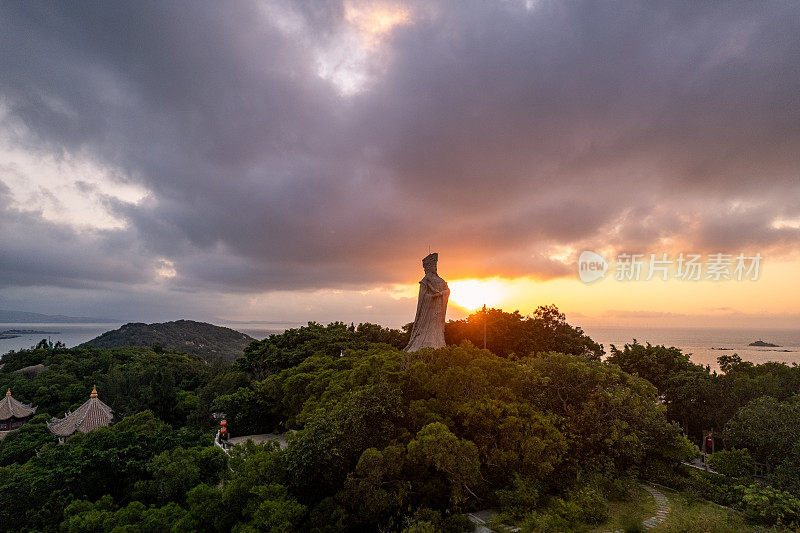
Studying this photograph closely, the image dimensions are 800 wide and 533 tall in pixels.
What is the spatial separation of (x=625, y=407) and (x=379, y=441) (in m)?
8.19

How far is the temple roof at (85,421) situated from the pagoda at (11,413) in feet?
26.6

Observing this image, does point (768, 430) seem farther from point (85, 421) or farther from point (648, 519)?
point (85, 421)

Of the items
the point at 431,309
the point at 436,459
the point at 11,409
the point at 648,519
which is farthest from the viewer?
the point at 11,409

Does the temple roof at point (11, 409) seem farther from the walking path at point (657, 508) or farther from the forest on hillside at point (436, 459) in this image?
the walking path at point (657, 508)

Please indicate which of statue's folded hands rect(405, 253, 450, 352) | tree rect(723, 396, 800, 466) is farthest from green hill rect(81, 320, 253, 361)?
tree rect(723, 396, 800, 466)

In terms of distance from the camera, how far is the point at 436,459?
373 inches

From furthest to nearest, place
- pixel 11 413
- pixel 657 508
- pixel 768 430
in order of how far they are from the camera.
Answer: pixel 11 413 < pixel 768 430 < pixel 657 508

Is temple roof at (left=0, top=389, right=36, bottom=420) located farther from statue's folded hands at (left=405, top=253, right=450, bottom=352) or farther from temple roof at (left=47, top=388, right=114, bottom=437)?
statue's folded hands at (left=405, top=253, right=450, bottom=352)

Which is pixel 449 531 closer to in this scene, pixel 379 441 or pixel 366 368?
pixel 379 441

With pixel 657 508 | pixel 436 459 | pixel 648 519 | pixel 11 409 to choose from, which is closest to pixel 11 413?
pixel 11 409

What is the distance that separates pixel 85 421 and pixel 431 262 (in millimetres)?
25401

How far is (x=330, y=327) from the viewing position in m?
32.8

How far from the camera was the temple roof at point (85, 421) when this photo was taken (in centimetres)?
2409

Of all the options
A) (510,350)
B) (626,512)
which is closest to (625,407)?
(626,512)
